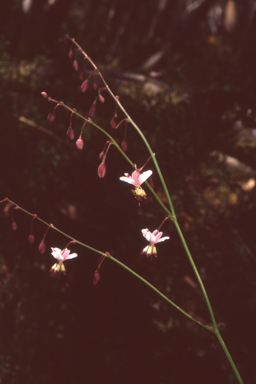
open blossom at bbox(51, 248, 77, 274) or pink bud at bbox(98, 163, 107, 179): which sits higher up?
pink bud at bbox(98, 163, 107, 179)

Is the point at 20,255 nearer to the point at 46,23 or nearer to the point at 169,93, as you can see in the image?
the point at 169,93

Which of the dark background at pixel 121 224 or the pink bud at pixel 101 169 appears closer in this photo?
the pink bud at pixel 101 169

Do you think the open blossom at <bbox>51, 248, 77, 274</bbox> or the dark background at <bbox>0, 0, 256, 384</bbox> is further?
the dark background at <bbox>0, 0, 256, 384</bbox>

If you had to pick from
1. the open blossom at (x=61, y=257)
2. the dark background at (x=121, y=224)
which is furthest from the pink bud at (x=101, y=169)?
the dark background at (x=121, y=224)

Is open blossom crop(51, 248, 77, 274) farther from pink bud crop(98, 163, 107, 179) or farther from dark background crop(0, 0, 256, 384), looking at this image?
dark background crop(0, 0, 256, 384)

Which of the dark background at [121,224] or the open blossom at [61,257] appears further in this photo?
the dark background at [121,224]

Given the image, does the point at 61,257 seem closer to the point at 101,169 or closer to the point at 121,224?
the point at 101,169

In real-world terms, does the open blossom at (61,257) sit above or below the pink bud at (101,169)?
below

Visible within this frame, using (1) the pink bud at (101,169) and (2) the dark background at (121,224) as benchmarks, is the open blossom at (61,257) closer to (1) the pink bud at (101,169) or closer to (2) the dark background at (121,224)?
(1) the pink bud at (101,169)

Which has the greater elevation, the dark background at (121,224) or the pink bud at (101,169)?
the pink bud at (101,169)

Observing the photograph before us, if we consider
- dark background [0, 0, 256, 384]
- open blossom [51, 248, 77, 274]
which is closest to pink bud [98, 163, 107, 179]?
open blossom [51, 248, 77, 274]
